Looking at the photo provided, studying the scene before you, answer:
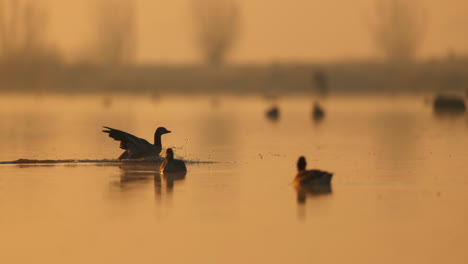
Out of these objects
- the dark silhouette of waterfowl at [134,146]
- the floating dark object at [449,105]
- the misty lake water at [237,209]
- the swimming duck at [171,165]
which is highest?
the floating dark object at [449,105]

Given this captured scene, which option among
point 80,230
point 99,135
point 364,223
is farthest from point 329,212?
point 99,135

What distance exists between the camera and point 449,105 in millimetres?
76688

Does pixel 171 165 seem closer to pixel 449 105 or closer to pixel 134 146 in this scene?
pixel 134 146

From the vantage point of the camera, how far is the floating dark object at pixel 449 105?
248ft

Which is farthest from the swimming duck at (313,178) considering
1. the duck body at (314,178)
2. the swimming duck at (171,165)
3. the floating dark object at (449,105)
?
the floating dark object at (449,105)

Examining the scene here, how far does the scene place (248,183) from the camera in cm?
2414

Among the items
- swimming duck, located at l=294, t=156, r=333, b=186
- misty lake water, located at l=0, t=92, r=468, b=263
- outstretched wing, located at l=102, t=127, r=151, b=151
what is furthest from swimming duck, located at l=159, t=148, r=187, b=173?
swimming duck, located at l=294, t=156, r=333, b=186

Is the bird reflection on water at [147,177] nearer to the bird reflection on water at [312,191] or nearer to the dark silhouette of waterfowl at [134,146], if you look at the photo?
the dark silhouette of waterfowl at [134,146]

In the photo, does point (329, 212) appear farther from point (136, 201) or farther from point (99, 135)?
point (99, 135)

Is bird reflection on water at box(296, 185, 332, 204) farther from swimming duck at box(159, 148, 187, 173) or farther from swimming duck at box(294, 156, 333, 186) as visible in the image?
swimming duck at box(159, 148, 187, 173)

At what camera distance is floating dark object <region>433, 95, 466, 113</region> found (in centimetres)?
7569

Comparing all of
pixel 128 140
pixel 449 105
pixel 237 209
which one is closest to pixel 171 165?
pixel 128 140

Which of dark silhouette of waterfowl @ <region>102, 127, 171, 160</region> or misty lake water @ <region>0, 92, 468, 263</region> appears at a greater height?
dark silhouette of waterfowl @ <region>102, 127, 171, 160</region>

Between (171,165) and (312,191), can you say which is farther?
(171,165)
